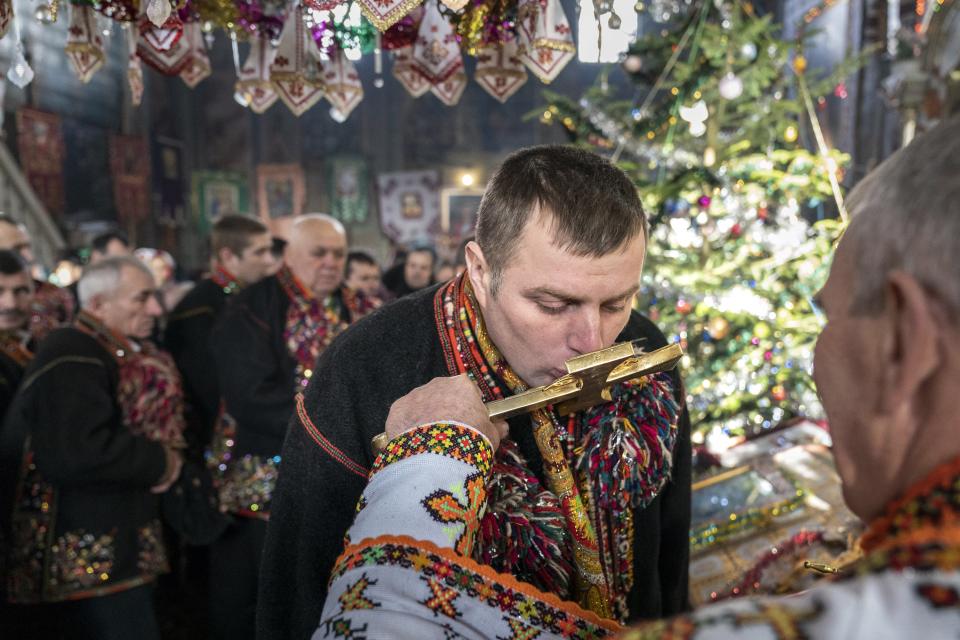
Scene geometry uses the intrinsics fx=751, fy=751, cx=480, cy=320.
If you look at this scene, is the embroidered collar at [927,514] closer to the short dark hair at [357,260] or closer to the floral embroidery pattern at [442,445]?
the floral embroidery pattern at [442,445]

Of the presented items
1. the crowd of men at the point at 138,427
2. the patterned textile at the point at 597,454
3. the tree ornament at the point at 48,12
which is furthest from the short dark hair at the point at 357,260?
the patterned textile at the point at 597,454

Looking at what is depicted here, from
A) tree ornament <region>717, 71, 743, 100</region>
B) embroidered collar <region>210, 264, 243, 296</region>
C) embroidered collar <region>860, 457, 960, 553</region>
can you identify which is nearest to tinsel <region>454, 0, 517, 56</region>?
embroidered collar <region>860, 457, 960, 553</region>

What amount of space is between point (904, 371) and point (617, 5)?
1501 millimetres

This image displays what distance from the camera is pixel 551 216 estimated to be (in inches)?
56.9

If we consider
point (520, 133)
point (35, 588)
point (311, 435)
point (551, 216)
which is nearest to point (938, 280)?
point (551, 216)

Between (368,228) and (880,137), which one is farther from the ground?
(880,137)

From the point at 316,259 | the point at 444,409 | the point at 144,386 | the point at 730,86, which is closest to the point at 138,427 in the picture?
the point at 144,386

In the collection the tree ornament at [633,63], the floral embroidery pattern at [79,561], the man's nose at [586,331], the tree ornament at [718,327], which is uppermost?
the tree ornament at [633,63]

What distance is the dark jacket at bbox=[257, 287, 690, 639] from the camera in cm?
155

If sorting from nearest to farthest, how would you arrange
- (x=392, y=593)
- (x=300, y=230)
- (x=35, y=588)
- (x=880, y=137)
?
1. (x=392, y=593)
2. (x=35, y=588)
3. (x=300, y=230)
4. (x=880, y=137)

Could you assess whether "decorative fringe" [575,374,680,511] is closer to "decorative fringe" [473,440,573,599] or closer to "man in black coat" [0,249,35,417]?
"decorative fringe" [473,440,573,599]

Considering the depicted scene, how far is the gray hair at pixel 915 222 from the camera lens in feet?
2.16

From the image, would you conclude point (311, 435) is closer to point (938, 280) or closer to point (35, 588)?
point (938, 280)

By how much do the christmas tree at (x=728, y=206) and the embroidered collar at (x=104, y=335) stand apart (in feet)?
9.07
